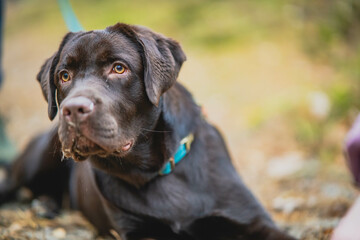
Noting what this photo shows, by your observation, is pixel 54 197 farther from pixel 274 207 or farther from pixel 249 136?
pixel 249 136

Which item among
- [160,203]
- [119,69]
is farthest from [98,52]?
[160,203]

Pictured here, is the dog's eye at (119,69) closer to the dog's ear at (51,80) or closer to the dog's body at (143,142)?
the dog's body at (143,142)

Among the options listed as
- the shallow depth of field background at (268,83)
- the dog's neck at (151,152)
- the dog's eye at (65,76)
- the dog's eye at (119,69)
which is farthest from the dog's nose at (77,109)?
the shallow depth of field background at (268,83)

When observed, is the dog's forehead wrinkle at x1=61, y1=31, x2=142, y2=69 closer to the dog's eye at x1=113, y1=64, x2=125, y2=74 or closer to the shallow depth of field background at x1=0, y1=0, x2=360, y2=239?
the dog's eye at x1=113, y1=64, x2=125, y2=74

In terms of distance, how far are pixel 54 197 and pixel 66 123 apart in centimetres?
248

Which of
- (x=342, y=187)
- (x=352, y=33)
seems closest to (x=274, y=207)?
(x=342, y=187)

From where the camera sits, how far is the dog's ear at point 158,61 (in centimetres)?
263

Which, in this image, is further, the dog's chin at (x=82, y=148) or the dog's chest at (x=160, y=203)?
the dog's chest at (x=160, y=203)

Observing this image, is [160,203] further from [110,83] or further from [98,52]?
[98,52]

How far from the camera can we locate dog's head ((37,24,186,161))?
2352 mm

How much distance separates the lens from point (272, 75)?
8.44 meters

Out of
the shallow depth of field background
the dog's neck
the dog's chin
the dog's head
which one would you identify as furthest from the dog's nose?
the shallow depth of field background

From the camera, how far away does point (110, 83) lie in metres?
2.57

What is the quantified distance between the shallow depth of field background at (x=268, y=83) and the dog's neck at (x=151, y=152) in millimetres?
1241
